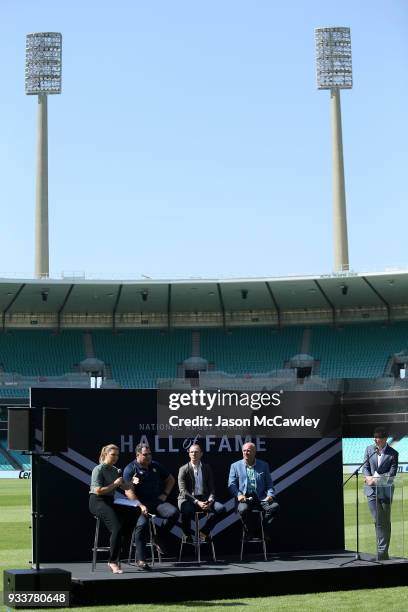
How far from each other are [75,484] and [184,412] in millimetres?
1613

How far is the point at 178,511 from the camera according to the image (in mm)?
12227

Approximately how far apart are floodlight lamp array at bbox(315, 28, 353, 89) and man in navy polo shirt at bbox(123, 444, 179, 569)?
183 feet

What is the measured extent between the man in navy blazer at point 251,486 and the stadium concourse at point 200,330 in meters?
33.9

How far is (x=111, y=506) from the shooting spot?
11.3 m

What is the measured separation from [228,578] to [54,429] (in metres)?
2.41

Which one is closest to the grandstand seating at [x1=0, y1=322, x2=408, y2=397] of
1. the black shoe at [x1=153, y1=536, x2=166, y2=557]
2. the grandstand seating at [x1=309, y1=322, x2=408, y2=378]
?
the grandstand seating at [x1=309, y1=322, x2=408, y2=378]

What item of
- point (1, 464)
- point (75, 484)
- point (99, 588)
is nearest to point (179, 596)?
point (99, 588)

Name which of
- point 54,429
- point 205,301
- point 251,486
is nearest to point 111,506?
point 54,429

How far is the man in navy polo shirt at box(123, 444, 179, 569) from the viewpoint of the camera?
12.0m

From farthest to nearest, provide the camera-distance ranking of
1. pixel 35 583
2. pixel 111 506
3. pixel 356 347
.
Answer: pixel 356 347 → pixel 111 506 → pixel 35 583

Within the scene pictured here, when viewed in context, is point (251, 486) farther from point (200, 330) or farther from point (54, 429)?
point (200, 330)

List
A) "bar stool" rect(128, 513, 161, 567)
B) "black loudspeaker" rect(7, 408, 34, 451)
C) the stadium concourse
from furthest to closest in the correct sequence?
the stadium concourse → "bar stool" rect(128, 513, 161, 567) → "black loudspeaker" rect(7, 408, 34, 451)

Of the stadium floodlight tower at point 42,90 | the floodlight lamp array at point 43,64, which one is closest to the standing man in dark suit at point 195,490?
the stadium floodlight tower at point 42,90

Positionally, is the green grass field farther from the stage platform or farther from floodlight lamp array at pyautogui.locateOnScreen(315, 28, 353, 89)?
floodlight lamp array at pyautogui.locateOnScreen(315, 28, 353, 89)
